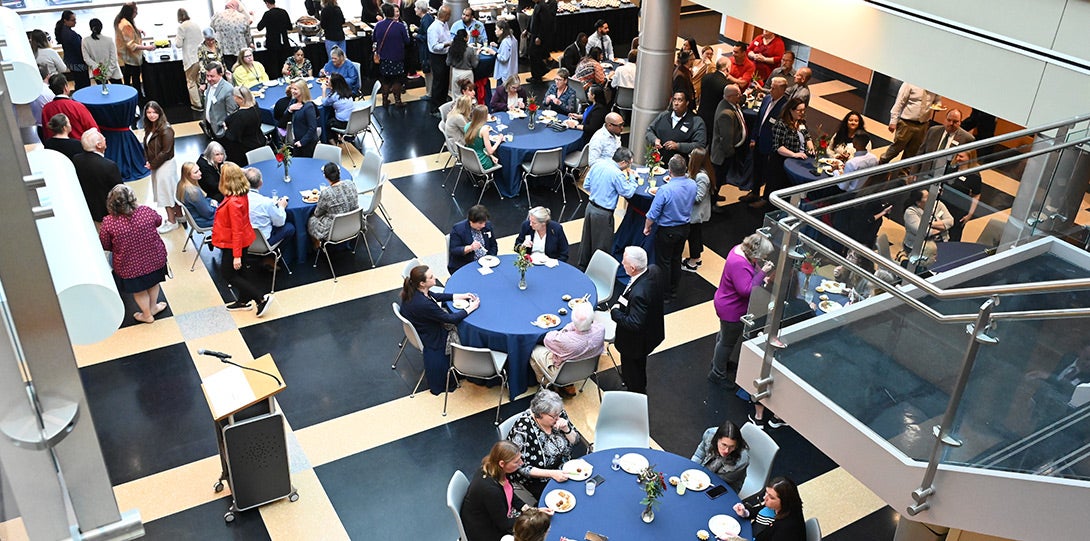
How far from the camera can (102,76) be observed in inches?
441

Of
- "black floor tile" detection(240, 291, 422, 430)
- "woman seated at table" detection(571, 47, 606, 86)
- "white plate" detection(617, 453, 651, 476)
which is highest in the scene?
"woman seated at table" detection(571, 47, 606, 86)

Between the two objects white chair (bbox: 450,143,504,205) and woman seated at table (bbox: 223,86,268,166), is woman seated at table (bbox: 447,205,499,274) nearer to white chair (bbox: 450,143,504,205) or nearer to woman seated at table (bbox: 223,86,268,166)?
white chair (bbox: 450,143,504,205)

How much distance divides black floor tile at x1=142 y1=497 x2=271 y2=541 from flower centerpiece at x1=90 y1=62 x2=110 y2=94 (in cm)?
721

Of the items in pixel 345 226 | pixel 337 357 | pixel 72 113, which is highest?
pixel 72 113

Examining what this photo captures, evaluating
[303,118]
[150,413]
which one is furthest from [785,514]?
[303,118]

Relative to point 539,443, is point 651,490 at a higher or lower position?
higher

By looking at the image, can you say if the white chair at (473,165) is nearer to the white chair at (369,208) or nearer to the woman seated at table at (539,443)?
the white chair at (369,208)

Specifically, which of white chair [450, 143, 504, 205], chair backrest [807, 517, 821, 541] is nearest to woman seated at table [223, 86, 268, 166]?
white chair [450, 143, 504, 205]

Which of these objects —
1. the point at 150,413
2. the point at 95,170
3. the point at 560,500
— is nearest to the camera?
the point at 560,500

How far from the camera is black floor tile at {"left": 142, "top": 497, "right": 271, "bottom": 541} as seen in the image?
19.0ft

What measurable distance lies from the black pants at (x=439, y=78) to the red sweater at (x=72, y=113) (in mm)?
5121

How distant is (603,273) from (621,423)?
78.6 inches

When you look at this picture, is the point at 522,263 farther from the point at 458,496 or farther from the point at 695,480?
the point at 695,480

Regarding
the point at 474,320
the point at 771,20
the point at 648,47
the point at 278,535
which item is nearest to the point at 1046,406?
the point at 474,320
